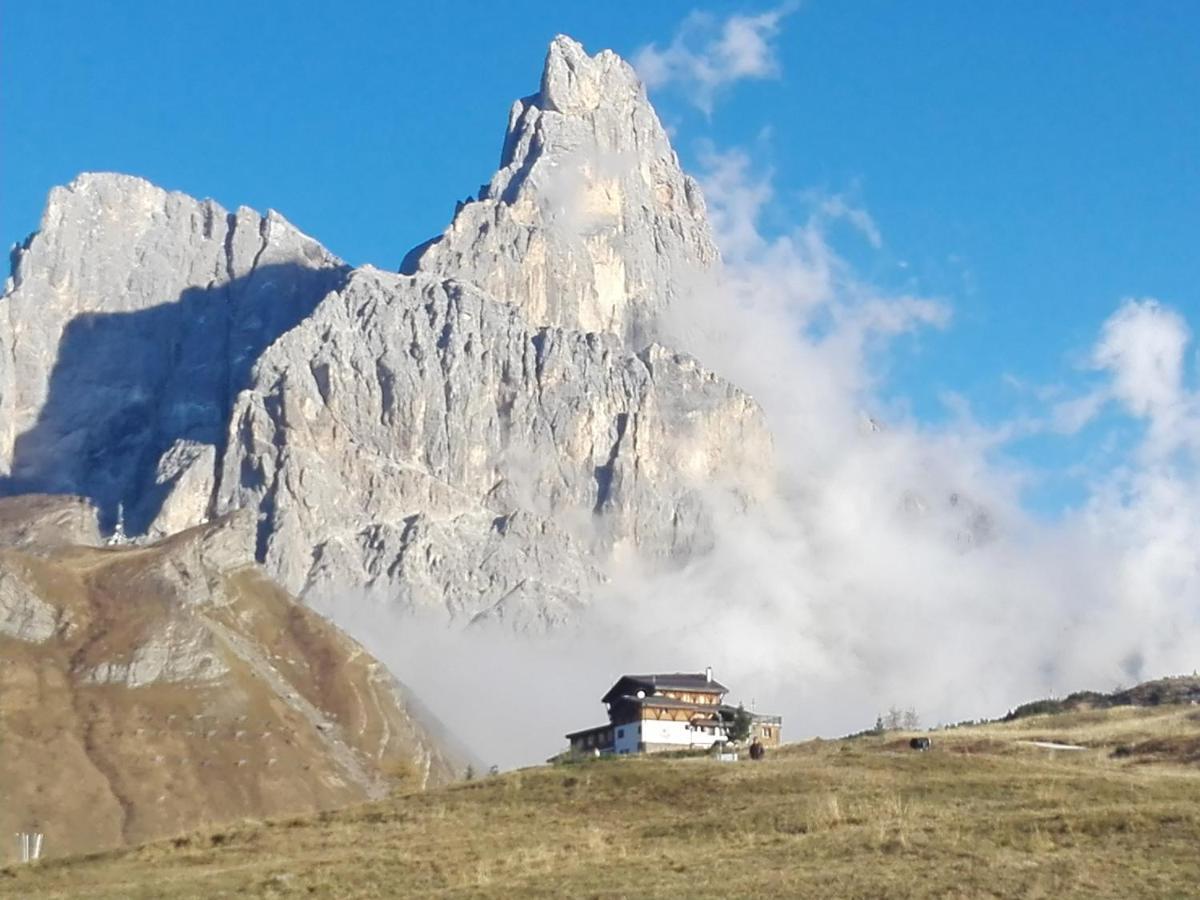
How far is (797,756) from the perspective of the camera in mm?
81375

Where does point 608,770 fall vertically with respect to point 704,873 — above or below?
above

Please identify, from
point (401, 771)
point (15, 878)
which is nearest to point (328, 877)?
point (15, 878)

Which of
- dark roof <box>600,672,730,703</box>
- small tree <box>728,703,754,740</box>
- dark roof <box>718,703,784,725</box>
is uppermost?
dark roof <box>600,672,730,703</box>

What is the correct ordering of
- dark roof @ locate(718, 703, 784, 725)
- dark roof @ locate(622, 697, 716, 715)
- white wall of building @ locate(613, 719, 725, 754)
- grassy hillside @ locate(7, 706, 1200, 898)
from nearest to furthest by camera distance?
grassy hillside @ locate(7, 706, 1200, 898) < white wall of building @ locate(613, 719, 725, 754) < dark roof @ locate(718, 703, 784, 725) < dark roof @ locate(622, 697, 716, 715)

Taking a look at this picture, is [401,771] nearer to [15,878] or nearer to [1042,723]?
[1042,723]

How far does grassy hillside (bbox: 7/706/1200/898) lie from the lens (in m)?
45.0

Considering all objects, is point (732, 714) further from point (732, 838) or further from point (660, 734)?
point (732, 838)

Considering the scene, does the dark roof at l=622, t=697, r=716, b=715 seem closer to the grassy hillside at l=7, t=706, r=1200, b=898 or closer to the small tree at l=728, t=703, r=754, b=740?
the small tree at l=728, t=703, r=754, b=740

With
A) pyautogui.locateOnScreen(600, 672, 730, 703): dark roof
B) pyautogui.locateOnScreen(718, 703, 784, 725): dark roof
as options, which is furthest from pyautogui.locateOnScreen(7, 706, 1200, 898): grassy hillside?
pyautogui.locateOnScreen(600, 672, 730, 703): dark roof

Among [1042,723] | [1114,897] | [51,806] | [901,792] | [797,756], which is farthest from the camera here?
[51,806]

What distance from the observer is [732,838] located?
54219mm

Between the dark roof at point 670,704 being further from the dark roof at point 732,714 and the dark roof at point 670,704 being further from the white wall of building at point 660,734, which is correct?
the white wall of building at point 660,734

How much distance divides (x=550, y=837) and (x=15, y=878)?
18.2m

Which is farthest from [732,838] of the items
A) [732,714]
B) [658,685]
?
[658,685]
